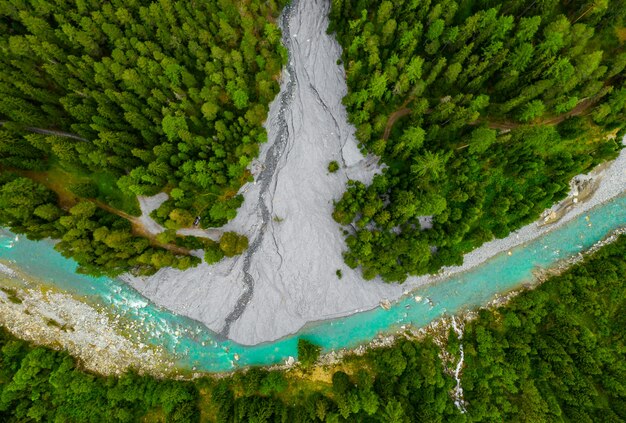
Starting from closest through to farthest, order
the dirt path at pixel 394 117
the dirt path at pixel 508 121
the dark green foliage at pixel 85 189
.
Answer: the dark green foliage at pixel 85 189 → the dirt path at pixel 508 121 → the dirt path at pixel 394 117

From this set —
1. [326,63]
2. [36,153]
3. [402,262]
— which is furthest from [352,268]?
[36,153]

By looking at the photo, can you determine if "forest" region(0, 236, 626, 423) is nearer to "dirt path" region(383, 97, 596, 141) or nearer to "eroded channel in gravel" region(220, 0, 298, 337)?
"eroded channel in gravel" region(220, 0, 298, 337)

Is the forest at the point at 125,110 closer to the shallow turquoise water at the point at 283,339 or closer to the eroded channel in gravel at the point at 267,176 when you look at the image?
the eroded channel in gravel at the point at 267,176

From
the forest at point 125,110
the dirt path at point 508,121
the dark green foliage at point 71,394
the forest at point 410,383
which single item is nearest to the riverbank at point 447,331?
the forest at point 410,383

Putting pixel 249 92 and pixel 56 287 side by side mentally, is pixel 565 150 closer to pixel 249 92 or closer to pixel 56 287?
pixel 249 92

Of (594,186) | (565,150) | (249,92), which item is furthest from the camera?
(594,186)

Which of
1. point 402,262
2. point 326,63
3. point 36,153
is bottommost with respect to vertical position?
point 402,262
